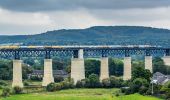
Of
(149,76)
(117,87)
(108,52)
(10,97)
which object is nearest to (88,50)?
(108,52)

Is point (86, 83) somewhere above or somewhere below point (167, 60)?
below

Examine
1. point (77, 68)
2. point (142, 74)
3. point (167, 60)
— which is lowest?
point (142, 74)

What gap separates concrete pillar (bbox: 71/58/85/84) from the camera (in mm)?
118688

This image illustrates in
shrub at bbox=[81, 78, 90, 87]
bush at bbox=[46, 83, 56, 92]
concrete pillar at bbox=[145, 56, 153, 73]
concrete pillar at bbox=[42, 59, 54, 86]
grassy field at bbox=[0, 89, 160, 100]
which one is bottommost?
grassy field at bbox=[0, 89, 160, 100]

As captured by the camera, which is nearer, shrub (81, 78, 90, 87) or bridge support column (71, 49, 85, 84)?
shrub (81, 78, 90, 87)

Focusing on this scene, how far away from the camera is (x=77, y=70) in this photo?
120125mm

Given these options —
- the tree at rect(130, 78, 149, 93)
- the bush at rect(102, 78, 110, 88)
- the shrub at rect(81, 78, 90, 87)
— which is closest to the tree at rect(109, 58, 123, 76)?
the bush at rect(102, 78, 110, 88)

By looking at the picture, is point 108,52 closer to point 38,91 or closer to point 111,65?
point 111,65

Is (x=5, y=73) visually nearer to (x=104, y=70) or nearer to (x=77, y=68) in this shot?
(x=77, y=68)

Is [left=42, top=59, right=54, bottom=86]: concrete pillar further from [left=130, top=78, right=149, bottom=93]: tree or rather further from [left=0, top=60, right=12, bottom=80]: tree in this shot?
[left=130, top=78, right=149, bottom=93]: tree

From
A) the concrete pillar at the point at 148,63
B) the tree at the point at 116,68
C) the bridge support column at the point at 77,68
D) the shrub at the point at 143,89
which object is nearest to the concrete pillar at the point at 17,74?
the bridge support column at the point at 77,68

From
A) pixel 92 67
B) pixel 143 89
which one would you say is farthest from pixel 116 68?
pixel 143 89

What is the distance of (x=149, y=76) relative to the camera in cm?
9744

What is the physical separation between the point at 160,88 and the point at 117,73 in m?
58.9
